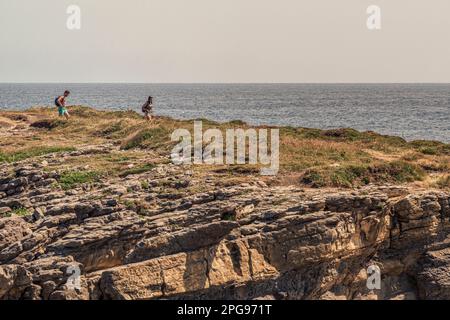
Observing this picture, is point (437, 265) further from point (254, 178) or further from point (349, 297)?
point (254, 178)

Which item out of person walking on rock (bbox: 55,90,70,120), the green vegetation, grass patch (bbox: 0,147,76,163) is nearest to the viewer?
the green vegetation

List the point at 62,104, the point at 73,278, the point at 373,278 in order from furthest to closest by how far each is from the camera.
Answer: the point at 62,104 → the point at 373,278 → the point at 73,278

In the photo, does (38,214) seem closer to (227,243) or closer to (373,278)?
(227,243)

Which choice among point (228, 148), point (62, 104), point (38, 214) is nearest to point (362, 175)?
point (228, 148)

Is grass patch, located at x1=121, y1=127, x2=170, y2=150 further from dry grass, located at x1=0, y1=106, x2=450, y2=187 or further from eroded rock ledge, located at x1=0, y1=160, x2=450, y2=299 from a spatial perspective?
eroded rock ledge, located at x1=0, y1=160, x2=450, y2=299

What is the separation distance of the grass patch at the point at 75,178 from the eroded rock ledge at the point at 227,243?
1074 mm

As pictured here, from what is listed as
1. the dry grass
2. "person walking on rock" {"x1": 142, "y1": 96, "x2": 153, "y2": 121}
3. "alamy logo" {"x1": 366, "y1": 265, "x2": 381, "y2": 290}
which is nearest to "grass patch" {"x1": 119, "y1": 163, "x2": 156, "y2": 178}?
the dry grass

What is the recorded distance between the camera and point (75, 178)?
2364 cm

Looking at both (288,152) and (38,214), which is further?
(288,152)

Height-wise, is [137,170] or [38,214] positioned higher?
[137,170]

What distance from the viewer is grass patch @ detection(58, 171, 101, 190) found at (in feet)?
75.7

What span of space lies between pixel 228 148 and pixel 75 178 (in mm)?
7662

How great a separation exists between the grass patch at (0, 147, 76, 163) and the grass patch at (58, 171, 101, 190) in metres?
5.28
